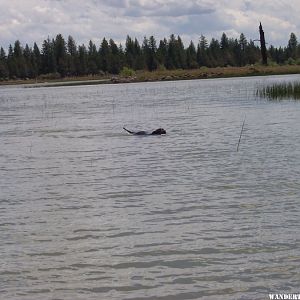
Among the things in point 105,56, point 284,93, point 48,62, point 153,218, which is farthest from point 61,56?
point 153,218

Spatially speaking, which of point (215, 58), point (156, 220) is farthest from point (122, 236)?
point (215, 58)

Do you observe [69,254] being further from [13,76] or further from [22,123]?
[13,76]

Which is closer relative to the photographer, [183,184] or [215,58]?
[183,184]

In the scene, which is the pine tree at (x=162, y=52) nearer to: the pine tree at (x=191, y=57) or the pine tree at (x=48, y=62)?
the pine tree at (x=191, y=57)

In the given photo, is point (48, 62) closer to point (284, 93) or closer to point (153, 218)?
point (284, 93)

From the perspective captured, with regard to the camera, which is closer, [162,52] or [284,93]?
[284,93]

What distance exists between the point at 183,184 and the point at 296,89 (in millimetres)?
28524

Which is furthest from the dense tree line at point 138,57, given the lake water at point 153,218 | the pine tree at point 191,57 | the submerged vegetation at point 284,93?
→ the lake water at point 153,218

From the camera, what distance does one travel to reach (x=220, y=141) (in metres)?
22.7

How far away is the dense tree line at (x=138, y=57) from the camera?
171875mm

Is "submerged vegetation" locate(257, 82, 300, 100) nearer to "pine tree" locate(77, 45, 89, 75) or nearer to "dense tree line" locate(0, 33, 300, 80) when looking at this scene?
"dense tree line" locate(0, 33, 300, 80)

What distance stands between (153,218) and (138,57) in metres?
166

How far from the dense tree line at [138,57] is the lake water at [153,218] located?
145732mm

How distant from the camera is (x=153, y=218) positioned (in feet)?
38.4
